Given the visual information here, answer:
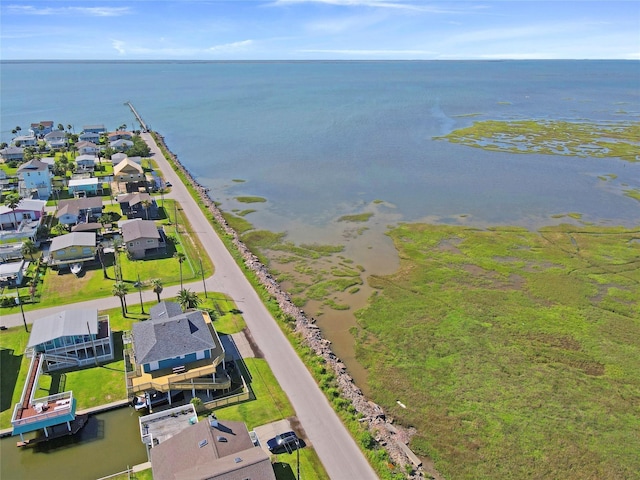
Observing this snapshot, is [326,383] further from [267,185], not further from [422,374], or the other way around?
[267,185]

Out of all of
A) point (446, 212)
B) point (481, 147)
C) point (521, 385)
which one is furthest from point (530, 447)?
point (481, 147)

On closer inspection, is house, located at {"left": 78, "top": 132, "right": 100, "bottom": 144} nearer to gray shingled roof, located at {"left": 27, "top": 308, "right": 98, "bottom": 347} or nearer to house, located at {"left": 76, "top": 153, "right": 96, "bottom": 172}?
house, located at {"left": 76, "top": 153, "right": 96, "bottom": 172}

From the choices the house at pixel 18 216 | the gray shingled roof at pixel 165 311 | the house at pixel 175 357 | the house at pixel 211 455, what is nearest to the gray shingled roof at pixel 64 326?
the house at pixel 175 357

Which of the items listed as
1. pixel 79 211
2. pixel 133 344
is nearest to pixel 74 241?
pixel 79 211

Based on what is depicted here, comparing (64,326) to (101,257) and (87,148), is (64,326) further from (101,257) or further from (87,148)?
(87,148)

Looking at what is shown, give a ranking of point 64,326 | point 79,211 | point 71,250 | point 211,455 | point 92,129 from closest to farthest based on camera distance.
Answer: point 211,455
point 64,326
point 71,250
point 79,211
point 92,129

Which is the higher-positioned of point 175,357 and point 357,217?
point 357,217

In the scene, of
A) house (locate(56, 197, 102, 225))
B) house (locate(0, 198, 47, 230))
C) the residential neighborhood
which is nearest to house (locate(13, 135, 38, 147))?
the residential neighborhood
